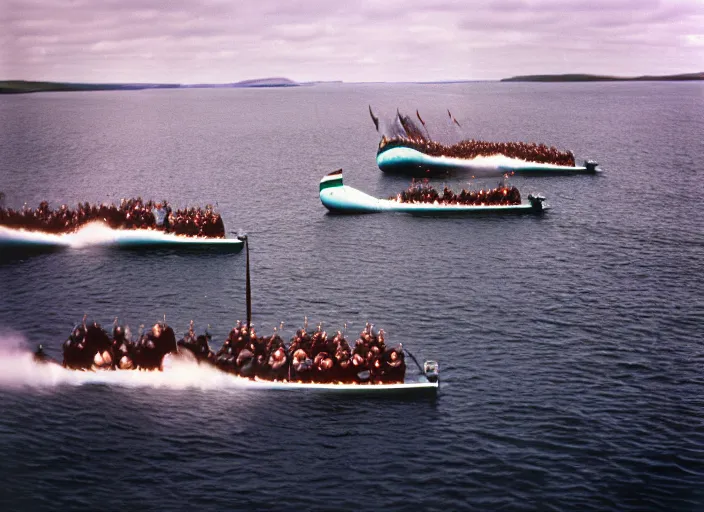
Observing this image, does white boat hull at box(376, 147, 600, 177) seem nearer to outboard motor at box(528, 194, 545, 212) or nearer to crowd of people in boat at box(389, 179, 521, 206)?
crowd of people in boat at box(389, 179, 521, 206)

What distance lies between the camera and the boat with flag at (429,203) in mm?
114375

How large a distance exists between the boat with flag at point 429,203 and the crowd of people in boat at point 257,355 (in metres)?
61.5

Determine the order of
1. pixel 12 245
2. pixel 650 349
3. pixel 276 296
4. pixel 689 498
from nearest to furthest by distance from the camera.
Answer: pixel 689 498 < pixel 650 349 < pixel 276 296 < pixel 12 245

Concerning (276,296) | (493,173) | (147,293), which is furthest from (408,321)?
(493,173)

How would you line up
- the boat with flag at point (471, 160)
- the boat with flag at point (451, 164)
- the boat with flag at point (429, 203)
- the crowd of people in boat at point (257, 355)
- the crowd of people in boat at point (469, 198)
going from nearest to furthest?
the crowd of people in boat at point (257, 355)
the boat with flag at point (429, 203)
the crowd of people in boat at point (469, 198)
the boat with flag at point (451, 164)
the boat with flag at point (471, 160)

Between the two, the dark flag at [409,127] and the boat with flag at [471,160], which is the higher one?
the dark flag at [409,127]

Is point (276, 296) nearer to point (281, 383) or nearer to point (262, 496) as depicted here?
point (281, 383)

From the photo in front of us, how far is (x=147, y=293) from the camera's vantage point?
7481 cm

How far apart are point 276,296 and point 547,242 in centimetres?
3641

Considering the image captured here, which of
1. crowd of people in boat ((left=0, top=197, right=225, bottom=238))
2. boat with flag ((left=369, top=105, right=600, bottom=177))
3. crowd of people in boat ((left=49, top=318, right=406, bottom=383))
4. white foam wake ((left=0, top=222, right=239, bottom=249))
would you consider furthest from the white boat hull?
crowd of people in boat ((left=49, top=318, right=406, bottom=383))

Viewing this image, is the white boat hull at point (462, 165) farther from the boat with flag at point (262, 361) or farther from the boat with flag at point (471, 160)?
the boat with flag at point (262, 361)

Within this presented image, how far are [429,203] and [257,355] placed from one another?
216 ft

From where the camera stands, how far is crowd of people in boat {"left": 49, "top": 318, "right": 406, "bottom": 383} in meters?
51.6

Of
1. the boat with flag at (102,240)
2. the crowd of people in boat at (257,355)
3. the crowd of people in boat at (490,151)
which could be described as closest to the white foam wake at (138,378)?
the crowd of people in boat at (257,355)
